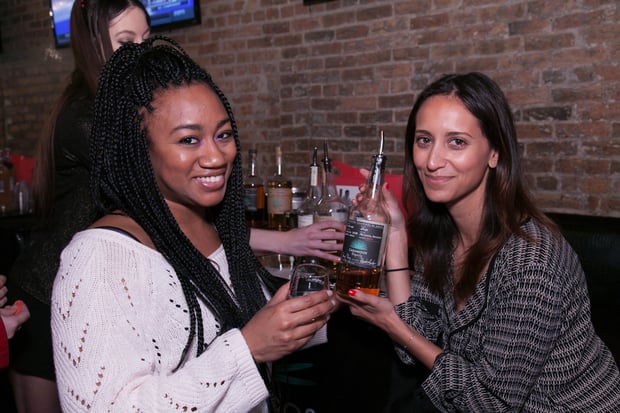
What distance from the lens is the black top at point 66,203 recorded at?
1464mm

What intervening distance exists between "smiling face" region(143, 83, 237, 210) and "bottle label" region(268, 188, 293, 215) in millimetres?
1002

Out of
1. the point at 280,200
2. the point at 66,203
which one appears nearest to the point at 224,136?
the point at 66,203

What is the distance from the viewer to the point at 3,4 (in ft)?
17.9

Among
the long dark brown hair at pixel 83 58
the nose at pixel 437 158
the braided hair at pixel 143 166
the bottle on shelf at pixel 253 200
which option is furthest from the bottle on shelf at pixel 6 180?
the nose at pixel 437 158

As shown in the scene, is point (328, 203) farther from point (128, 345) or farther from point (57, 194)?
point (128, 345)

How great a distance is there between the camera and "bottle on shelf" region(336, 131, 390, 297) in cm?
126

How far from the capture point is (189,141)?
105 centimetres

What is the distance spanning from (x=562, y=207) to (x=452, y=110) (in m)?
1.71

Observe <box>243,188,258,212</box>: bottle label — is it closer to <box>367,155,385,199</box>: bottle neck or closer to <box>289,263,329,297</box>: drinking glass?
<box>367,155,385,199</box>: bottle neck

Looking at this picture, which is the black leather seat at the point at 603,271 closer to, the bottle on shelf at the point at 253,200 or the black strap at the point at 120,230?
the bottle on shelf at the point at 253,200

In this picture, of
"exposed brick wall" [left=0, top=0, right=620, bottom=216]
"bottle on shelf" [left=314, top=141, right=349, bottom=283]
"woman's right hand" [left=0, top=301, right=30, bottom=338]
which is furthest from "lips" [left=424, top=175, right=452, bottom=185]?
"exposed brick wall" [left=0, top=0, right=620, bottom=216]

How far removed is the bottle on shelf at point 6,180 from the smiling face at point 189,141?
3135 millimetres

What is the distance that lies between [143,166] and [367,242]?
0.54 metres

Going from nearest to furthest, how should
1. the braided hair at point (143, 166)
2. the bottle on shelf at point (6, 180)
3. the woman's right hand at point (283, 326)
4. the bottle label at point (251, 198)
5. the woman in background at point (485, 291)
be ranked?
1. the woman's right hand at point (283, 326)
2. the braided hair at point (143, 166)
3. the woman in background at point (485, 291)
4. the bottle label at point (251, 198)
5. the bottle on shelf at point (6, 180)
